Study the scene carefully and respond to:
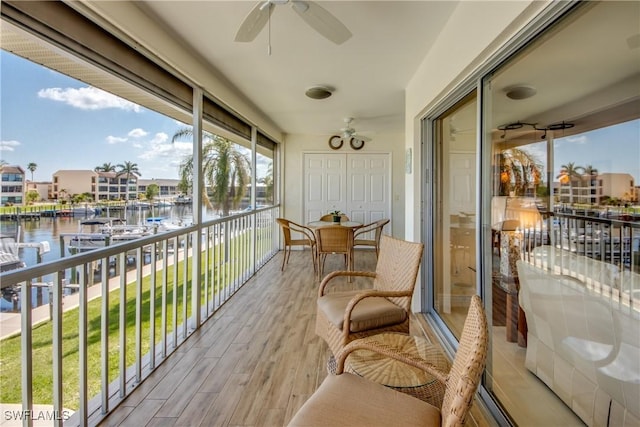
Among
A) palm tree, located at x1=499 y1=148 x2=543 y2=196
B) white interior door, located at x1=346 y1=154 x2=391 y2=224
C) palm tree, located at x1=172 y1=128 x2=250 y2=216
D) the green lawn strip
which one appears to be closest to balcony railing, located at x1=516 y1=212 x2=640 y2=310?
palm tree, located at x1=499 y1=148 x2=543 y2=196

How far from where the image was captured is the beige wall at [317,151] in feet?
21.3

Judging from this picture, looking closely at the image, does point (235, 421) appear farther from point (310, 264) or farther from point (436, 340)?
point (310, 264)

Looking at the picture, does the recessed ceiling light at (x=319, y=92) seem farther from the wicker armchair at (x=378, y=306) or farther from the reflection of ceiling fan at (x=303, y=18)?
the wicker armchair at (x=378, y=306)

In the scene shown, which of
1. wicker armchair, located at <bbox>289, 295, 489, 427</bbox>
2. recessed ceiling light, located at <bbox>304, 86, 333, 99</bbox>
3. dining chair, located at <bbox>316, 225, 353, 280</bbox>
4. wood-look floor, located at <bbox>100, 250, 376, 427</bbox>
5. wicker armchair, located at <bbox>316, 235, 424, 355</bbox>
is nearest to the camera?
wicker armchair, located at <bbox>289, 295, 489, 427</bbox>

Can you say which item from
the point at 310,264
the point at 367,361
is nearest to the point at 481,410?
the point at 367,361

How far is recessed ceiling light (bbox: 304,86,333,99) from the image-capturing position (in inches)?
139

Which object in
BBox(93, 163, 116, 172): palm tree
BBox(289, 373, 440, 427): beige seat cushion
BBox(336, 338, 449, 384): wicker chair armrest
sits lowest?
BBox(289, 373, 440, 427): beige seat cushion

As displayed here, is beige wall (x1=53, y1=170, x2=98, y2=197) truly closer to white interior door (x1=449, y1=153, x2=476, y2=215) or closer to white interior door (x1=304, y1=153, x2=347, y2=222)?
white interior door (x1=449, y1=153, x2=476, y2=215)

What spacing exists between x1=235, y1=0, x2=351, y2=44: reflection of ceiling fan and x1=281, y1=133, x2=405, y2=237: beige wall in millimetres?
4679

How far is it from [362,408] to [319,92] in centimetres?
324

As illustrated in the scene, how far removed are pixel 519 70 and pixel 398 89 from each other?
2139 millimetres

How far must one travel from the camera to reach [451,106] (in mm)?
2496

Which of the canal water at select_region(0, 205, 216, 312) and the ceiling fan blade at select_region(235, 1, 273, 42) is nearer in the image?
the canal water at select_region(0, 205, 216, 312)

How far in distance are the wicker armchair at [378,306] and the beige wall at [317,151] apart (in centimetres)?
436
